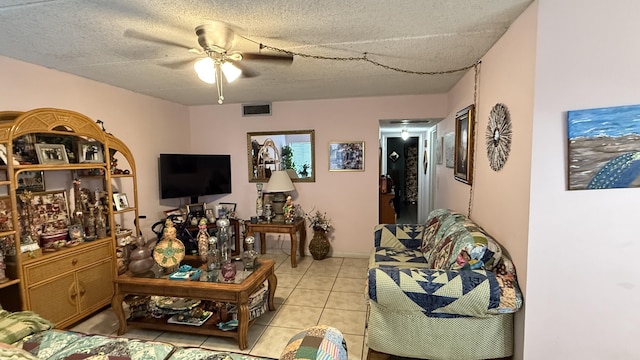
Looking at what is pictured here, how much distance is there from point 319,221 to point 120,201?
2368mm

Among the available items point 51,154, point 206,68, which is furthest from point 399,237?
point 51,154

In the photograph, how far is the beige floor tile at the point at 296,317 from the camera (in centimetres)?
258

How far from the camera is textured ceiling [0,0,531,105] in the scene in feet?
5.40

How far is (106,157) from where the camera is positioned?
2.77 metres

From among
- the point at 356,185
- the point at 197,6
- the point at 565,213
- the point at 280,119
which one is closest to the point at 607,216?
the point at 565,213

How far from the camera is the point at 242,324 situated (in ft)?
7.25

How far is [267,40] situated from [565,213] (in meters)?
2.11

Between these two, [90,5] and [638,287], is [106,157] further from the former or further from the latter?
[638,287]

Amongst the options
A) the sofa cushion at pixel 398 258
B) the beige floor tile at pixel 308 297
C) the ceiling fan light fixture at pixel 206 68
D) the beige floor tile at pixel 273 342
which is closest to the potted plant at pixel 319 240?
the beige floor tile at pixel 308 297

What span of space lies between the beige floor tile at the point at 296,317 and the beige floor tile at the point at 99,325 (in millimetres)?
1334

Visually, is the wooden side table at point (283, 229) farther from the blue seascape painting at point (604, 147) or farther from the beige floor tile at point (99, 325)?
the blue seascape painting at point (604, 147)

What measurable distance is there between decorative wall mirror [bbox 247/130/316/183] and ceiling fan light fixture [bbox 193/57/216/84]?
7.53ft

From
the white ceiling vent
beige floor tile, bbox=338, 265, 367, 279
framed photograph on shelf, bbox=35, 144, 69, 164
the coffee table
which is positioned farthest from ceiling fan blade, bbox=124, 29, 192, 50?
beige floor tile, bbox=338, 265, 367, 279

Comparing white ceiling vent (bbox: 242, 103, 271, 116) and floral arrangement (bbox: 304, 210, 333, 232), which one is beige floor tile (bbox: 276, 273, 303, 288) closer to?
floral arrangement (bbox: 304, 210, 333, 232)
